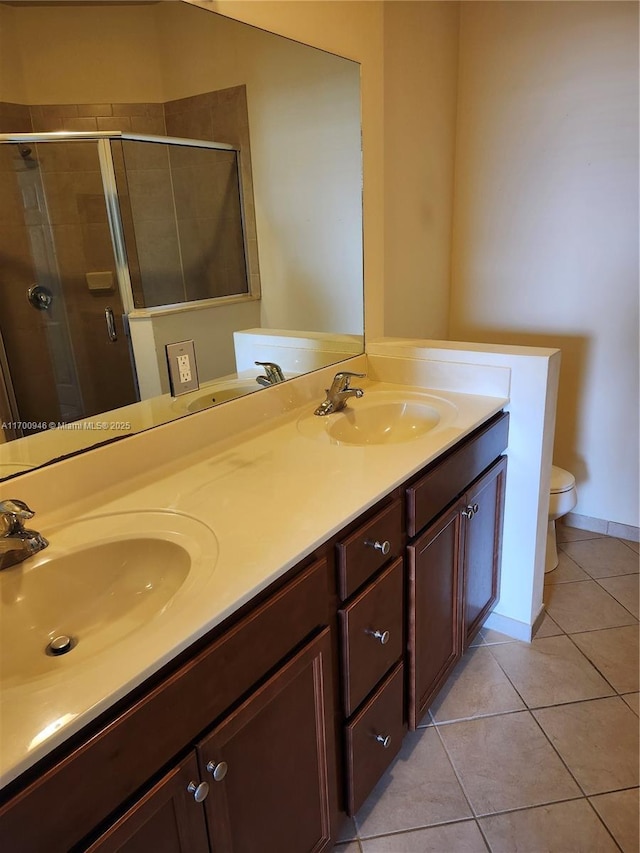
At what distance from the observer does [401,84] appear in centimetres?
213

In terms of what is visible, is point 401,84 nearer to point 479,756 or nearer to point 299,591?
point 299,591

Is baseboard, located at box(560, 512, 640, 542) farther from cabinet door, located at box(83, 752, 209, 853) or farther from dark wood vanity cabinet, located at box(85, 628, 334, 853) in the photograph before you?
cabinet door, located at box(83, 752, 209, 853)

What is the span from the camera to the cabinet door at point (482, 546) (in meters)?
1.67

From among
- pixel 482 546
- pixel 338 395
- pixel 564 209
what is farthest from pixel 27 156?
pixel 564 209

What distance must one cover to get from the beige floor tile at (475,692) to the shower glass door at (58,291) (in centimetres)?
131

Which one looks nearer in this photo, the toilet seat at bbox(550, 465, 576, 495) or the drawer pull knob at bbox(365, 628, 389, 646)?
the drawer pull knob at bbox(365, 628, 389, 646)

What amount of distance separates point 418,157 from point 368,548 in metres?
1.76

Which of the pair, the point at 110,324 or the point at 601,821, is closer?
the point at 110,324

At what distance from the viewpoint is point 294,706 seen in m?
1.03

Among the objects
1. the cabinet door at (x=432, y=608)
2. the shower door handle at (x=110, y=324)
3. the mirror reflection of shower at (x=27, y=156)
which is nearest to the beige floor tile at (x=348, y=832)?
the cabinet door at (x=432, y=608)

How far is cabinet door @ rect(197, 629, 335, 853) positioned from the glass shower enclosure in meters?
0.68

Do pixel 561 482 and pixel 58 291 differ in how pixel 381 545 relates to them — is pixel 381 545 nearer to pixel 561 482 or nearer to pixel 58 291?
pixel 58 291

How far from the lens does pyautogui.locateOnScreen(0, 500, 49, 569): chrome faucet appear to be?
949 mm

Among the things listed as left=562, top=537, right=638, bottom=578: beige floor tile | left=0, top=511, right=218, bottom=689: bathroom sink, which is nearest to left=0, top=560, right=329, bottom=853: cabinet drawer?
left=0, top=511, right=218, bottom=689: bathroom sink
